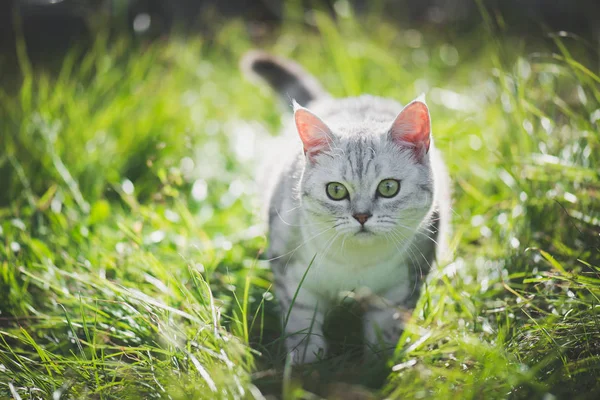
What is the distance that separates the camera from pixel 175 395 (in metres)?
1.41

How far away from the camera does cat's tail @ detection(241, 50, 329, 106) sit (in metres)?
2.95

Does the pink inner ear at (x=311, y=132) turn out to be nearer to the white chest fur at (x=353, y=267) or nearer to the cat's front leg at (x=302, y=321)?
the white chest fur at (x=353, y=267)

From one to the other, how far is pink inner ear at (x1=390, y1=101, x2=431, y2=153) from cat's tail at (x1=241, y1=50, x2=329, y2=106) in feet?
4.09

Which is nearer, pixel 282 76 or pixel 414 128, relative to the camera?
pixel 414 128

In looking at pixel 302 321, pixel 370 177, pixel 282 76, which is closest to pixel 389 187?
pixel 370 177

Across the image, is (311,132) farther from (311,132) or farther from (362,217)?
(362,217)

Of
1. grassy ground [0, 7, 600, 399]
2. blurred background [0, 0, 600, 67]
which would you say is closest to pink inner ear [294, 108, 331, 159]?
grassy ground [0, 7, 600, 399]

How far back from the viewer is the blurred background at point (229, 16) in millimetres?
4371

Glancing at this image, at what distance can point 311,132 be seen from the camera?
1.78 metres

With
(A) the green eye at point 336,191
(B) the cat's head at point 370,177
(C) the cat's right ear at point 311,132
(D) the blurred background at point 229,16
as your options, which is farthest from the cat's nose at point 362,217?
(D) the blurred background at point 229,16

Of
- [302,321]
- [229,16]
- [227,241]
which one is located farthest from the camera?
[229,16]

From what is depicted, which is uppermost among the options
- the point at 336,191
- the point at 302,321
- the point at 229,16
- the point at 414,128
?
the point at 229,16

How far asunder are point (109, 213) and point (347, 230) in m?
1.36

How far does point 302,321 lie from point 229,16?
4177 mm
